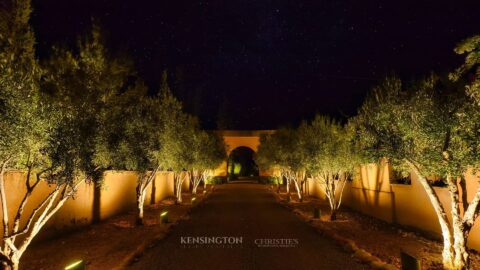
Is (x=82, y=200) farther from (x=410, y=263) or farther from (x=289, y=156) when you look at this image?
(x=289, y=156)

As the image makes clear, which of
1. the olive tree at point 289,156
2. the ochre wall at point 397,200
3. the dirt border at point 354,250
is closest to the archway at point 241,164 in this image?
the olive tree at point 289,156

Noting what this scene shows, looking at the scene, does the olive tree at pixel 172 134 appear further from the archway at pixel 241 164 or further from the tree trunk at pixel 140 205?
the archway at pixel 241 164

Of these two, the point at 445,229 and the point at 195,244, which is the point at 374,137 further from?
the point at 195,244

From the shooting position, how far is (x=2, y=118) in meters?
6.95

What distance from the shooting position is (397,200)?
696 inches

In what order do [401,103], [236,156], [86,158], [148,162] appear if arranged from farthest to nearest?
[236,156] → [148,162] → [401,103] → [86,158]

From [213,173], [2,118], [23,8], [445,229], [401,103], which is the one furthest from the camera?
[213,173]

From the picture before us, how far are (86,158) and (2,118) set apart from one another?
205 cm

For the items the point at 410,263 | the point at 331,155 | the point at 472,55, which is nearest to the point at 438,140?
the point at 472,55

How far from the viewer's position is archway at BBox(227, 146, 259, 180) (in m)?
78.3

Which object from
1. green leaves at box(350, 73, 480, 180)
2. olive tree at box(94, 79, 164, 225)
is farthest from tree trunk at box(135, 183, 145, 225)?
green leaves at box(350, 73, 480, 180)

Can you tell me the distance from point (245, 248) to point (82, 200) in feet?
27.8

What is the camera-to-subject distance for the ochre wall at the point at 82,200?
11617mm

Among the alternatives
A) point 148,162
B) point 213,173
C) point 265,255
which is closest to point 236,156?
point 213,173
